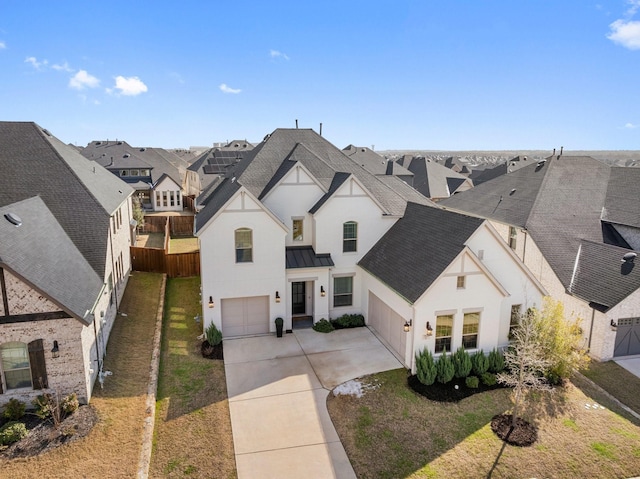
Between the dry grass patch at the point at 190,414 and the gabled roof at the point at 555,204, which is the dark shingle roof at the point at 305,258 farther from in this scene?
the gabled roof at the point at 555,204

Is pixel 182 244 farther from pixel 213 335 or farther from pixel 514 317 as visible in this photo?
pixel 514 317

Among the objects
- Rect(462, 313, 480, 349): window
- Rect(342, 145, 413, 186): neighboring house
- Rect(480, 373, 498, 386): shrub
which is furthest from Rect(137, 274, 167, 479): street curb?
Rect(342, 145, 413, 186): neighboring house

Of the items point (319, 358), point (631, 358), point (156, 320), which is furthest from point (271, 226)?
point (631, 358)

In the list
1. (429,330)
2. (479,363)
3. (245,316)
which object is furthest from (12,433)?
(479,363)

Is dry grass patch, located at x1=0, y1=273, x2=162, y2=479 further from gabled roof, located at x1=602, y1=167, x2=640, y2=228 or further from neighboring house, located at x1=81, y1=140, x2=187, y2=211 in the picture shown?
neighboring house, located at x1=81, y1=140, x2=187, y2=211

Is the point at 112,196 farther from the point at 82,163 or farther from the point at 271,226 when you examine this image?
the point at 271,226

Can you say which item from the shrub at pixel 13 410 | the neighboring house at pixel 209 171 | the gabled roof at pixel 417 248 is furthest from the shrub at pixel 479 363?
the neighboring house at pixel 209 171

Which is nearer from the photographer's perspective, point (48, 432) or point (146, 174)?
point (48, 432)
